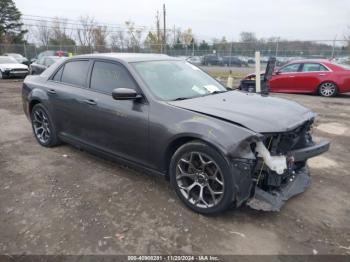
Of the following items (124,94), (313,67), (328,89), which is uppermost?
(124,94)

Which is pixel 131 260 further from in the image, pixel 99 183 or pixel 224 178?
pixel 99 183

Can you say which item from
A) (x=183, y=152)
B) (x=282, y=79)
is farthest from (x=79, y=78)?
(x=282, y=79)

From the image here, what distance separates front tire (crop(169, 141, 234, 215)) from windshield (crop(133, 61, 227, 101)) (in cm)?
78

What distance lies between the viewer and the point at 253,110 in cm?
344

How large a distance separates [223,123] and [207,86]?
4.50 ft

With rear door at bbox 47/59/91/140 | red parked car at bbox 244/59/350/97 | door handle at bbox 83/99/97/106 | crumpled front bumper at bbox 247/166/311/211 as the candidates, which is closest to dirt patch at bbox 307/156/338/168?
crumpled front bumper at bbox 247/166/311/211

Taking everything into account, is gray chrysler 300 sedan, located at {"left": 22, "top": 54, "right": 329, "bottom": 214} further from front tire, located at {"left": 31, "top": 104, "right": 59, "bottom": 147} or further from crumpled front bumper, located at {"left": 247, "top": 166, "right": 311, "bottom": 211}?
front tire, located at {"left": 31, "top": 104, "right": 59, "bottom": 147}

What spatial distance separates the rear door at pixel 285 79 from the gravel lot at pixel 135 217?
8094 millimetres

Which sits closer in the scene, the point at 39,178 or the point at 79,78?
the point at 39,178

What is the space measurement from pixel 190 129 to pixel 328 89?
33.9 feet

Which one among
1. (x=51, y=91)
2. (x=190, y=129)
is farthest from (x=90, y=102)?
(x=190, y=129)

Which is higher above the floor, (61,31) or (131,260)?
(61,31)

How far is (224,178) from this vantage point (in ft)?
10.0

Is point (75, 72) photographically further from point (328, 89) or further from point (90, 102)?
point (328, 89)
